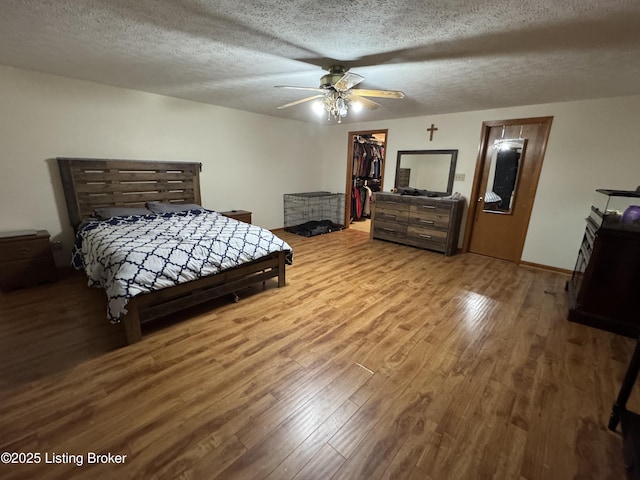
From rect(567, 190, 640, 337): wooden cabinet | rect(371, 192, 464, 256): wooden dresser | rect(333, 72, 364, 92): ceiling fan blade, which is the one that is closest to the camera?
rect(333, 72, 364, 92): ceiling fan blade

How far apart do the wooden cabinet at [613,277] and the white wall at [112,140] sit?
4.62 meters

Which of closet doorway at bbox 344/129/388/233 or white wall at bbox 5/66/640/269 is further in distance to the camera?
closet doorway at bbox 344/129/388/233

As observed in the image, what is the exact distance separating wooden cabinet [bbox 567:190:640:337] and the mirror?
2.21 metres

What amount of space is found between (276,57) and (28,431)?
2841 millimetres

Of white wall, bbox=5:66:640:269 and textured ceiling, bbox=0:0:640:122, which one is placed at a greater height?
textured ceiling, bbox=0:0:640:122

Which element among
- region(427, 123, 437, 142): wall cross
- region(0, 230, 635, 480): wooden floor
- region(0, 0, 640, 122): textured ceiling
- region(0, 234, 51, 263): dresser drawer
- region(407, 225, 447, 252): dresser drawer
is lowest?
region(0, 230, 635, 480): wooden floor

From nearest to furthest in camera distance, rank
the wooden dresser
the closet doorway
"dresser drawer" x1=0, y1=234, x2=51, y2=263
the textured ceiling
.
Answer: the textured ceiling → "dresser drawer" x1=0, y1=234, x2=51, y2=263 → the wooden dresser → the closet doorway

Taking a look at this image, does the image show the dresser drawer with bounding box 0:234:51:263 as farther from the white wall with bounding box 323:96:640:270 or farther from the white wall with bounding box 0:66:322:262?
the white wall with bounding box 323:96:640:270

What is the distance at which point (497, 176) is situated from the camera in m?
4.07

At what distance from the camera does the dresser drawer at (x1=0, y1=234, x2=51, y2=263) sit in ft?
8.84

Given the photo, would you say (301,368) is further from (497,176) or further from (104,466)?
(497,176)

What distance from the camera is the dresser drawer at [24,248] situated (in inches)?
106

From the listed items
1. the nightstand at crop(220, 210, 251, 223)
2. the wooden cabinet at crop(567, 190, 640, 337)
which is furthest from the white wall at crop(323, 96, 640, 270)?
the nightstand at crop(220, 210, 251, 223)

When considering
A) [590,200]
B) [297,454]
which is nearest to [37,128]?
[297,454]
